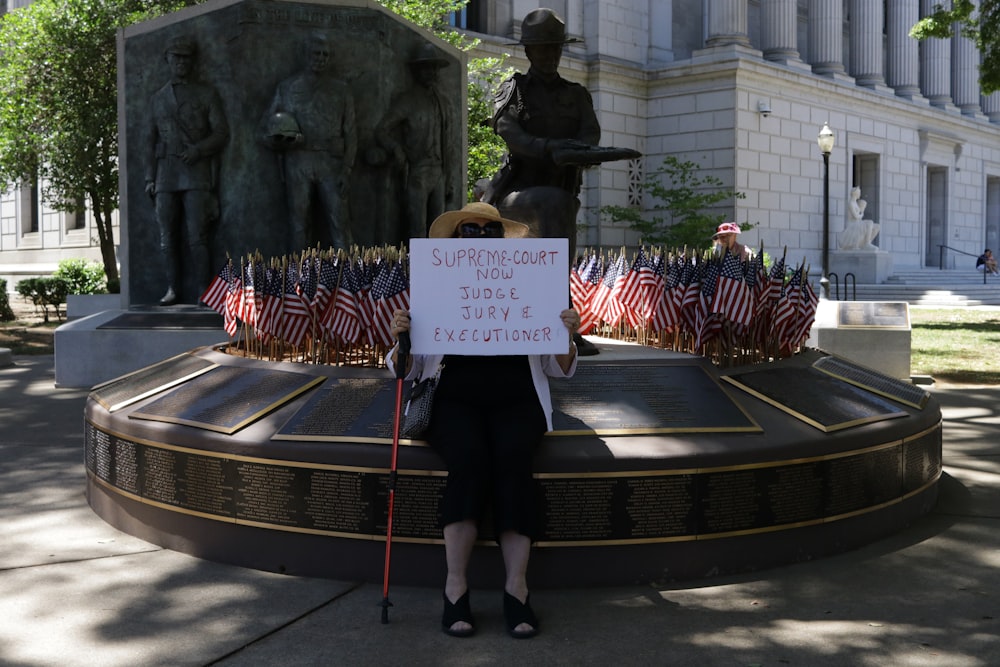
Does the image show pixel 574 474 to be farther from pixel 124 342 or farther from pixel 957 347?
pixel 957 347

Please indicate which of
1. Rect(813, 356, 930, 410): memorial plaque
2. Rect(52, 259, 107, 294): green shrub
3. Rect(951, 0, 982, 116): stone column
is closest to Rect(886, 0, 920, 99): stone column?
Rect(951, 0, 982, 116): stone column

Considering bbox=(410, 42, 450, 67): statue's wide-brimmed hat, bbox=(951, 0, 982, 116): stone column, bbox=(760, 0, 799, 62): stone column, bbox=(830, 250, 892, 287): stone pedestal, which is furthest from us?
bbox=(951, 0, 982, 116): stone column

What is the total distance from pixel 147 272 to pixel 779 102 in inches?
1106

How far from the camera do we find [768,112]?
34906 millimetres

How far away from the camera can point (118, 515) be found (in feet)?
19.7

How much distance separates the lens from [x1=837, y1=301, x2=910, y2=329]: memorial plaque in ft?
42.3

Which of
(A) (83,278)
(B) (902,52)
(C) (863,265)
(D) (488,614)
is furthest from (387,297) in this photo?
(B) (902,52)

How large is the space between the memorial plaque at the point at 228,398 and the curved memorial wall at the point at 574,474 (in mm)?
16

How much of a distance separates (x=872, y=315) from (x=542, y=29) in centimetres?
809

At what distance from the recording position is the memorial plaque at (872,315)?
508 inches

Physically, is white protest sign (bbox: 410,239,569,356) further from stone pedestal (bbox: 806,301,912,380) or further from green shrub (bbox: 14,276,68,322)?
green shrub (bbox: 14,276,68,322)

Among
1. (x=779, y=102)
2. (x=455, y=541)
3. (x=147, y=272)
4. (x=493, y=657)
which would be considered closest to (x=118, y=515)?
(x=455, y=541)

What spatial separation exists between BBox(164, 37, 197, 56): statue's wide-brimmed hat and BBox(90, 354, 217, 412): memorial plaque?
19.9 feet

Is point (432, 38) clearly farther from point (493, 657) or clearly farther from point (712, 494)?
point (493, 657)
